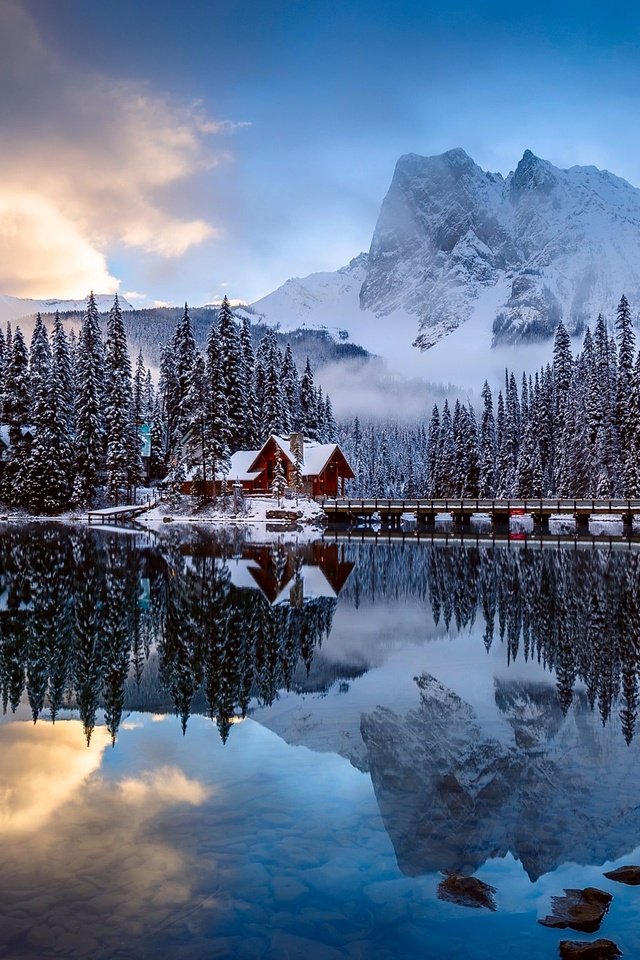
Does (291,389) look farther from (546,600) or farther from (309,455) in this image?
(546,600)

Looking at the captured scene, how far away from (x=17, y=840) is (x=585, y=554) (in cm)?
3679

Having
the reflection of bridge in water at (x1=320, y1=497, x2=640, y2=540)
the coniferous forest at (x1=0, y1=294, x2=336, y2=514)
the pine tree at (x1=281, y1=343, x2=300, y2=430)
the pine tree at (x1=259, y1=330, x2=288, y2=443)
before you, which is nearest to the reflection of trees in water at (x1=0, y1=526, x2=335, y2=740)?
the reflection of bridge in water at (x1=320, y1=497, x2=640, y2=540)

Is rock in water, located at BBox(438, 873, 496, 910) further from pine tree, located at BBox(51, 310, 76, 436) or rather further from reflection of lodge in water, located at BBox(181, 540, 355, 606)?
pine tree, located at BBox(51, 310, 76, 436)

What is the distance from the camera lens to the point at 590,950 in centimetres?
662

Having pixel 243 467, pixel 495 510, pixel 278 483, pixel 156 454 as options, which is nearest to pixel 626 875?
pixel 495 510

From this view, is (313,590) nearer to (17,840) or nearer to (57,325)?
(17,840)

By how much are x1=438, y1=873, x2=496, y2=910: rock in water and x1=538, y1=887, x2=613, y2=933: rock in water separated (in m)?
0.56

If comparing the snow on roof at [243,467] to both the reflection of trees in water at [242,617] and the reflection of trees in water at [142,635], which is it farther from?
the reflection of trees in water at [142,635]

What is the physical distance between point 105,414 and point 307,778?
7500cm

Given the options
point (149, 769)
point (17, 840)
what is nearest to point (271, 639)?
point (149, 769)

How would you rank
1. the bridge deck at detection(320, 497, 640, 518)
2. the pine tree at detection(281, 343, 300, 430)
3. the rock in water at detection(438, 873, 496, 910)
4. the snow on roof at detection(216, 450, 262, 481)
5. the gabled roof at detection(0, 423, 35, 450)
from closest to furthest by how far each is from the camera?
the rock in water at detection(438, 873, 496, 910) → the bridge deck at detection(320, 497, 640, 518) → the gabled roof at detection(0, 423, 35, 450) → the snow on roof at detection(216, 450, 262, 481) → the pine tree at detection(281, 343, 300, 430)

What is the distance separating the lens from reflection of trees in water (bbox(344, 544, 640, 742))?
15.7 meters

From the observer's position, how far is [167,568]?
3400cm

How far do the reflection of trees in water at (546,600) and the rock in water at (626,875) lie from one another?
13.8 ft
